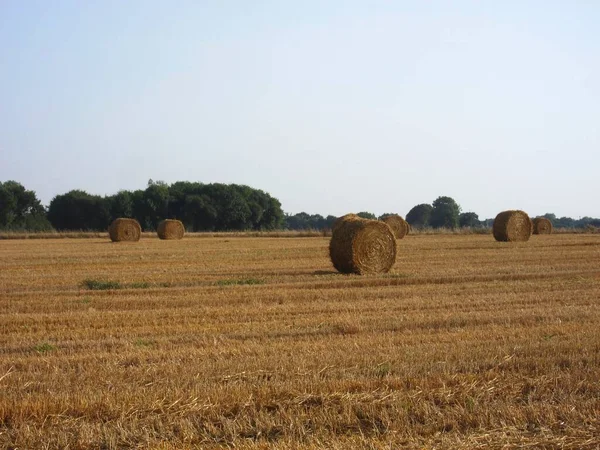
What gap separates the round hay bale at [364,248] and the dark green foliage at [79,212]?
5494 centimetres

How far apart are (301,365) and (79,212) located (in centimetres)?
6814

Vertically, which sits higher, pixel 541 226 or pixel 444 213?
pixel 444 213

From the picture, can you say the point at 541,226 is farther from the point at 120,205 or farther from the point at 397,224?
the point at 120,205

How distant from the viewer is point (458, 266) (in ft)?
66.8

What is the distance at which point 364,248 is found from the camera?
1906 cm

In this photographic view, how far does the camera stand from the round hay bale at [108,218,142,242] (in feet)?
126

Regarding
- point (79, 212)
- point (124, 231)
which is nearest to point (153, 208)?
point (79, 212)

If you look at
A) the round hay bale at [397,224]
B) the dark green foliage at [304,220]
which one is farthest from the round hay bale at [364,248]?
the dark green foliage at [304,220]

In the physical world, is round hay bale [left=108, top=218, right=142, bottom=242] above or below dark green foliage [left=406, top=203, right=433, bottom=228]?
below

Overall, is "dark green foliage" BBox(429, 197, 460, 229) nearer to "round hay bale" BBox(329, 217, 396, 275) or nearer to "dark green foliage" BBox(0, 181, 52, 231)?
"dark green foliage" BBox(0, 181, 52, 231)

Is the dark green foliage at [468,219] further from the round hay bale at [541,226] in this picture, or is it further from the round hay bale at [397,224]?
the round hay bale at [397,224]

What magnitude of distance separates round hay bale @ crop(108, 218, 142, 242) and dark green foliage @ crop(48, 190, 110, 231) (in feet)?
108

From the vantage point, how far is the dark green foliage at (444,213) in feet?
306

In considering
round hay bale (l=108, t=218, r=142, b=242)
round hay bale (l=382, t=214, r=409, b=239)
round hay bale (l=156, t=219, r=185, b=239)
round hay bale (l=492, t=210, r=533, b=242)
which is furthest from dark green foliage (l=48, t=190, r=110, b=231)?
round hay bale (l=492, t=210, r=533, b=242)
